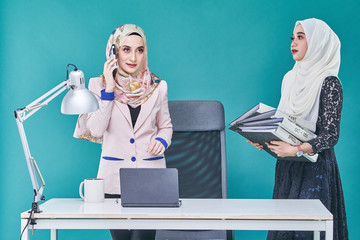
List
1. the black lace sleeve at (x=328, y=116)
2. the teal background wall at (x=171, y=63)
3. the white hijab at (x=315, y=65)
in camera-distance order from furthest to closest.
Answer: the teal background wall at (x=171, y=63) < the white hijab at (x=315, y=65) < the black lace sleeve at (x=328, y=116)

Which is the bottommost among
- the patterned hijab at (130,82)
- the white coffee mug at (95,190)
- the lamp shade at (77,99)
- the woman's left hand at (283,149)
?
the white coffee mug at (95,190)

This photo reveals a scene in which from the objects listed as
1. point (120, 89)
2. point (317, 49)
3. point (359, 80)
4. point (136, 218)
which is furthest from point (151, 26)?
point (136, 218)

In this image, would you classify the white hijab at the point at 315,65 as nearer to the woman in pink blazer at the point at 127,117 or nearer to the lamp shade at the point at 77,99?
the woman in pink blazer at the point at 127,117

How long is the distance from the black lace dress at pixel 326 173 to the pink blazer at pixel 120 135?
0.71m

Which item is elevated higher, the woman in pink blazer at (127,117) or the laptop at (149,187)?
the woman in pink blazer at (127,117)

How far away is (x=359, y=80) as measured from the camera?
3.31 metres

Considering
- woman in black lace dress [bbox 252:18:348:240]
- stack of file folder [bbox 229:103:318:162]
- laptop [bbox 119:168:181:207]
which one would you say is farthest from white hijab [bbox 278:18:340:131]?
laptop [bbox 119:168:181:207]

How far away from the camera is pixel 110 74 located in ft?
7.59

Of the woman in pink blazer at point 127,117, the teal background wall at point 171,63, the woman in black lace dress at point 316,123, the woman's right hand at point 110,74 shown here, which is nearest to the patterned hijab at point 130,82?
the woman in pink blazer at point 127,117

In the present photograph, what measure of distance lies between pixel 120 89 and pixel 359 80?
1735mm

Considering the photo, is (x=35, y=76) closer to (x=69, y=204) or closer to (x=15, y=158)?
(x=15, y=158)

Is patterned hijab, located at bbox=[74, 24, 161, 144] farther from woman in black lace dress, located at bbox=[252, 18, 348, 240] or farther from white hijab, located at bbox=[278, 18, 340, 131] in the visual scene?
white hijab, located at bbox=[278, 18, 340, 131]

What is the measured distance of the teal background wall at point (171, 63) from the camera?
3.29 metres

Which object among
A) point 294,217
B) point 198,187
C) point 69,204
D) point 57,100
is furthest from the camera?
point 57,100
